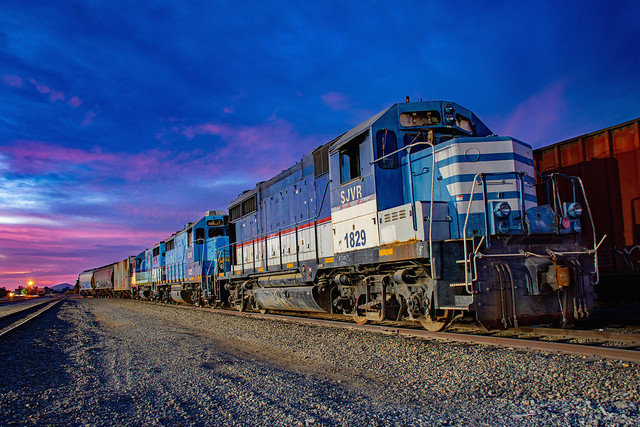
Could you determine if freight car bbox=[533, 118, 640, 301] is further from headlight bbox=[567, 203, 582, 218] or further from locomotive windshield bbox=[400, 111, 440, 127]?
Result: locomotive windshield bbox=[400, 111, 440, 127]

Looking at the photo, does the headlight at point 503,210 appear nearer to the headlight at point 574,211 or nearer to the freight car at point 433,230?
the freight car at point 433,230

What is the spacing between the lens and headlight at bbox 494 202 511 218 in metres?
6.17

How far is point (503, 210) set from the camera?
6172 mm

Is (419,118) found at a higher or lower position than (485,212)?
higher

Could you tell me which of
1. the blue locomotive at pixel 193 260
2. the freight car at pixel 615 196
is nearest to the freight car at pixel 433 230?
the freight car at pixel 615 196

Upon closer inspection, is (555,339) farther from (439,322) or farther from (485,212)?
(485,212)

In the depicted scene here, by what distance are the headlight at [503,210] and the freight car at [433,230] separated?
0.01 metres

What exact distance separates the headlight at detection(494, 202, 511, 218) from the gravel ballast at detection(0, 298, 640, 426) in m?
1.74

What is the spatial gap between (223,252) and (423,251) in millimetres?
10138

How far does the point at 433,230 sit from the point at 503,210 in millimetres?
951

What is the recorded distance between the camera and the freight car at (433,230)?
600 centimetres

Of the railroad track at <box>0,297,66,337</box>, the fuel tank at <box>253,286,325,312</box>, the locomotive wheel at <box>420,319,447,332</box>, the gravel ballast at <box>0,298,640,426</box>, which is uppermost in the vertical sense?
the fuel tank at <box>253,286,325,312</box>

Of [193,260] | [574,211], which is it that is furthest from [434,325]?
[193,260]

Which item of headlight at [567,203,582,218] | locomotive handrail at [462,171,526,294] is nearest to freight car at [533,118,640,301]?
headlight at [567,203,582,218]
